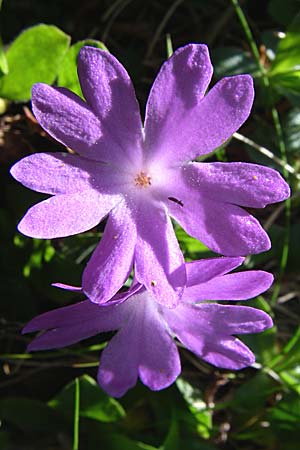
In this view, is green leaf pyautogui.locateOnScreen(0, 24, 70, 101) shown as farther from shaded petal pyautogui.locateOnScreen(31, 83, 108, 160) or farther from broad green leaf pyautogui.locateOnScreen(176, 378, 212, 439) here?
broad green leaf pyautogui.locateOnScreen(176, 378, 212, 439)

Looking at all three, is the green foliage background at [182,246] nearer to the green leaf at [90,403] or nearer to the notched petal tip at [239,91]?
the green leaf at [90,403]

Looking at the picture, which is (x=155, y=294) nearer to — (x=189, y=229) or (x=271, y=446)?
(x=189, y=229)

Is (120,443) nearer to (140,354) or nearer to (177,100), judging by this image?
(140,354)

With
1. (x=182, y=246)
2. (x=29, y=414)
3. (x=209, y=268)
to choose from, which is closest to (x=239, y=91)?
(x=209, y=268)

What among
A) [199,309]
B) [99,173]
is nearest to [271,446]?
[199,309]

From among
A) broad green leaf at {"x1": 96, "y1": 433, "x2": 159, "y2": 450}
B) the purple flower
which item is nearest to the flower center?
the purple flower
